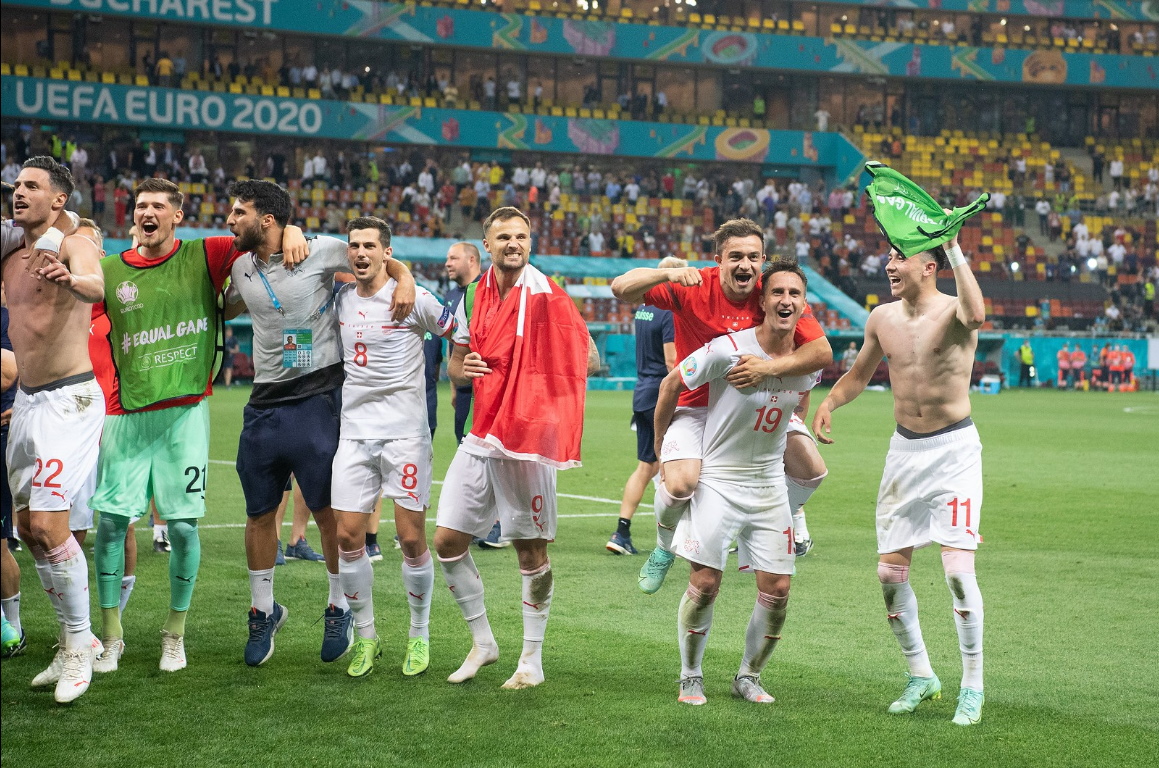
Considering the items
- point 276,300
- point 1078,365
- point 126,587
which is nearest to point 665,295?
point 276,300

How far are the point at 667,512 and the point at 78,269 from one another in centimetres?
306

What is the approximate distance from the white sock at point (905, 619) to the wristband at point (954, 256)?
1.41 meters

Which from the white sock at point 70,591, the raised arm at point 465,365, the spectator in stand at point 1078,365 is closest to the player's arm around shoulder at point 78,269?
the white sock at point 70,591

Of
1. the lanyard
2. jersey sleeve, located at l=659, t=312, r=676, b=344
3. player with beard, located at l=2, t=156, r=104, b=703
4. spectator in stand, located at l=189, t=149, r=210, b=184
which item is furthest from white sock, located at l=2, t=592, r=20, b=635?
spectator in stand, located at l=189, t=149, r=210, b=184

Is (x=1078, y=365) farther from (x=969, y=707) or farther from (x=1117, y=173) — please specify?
(x=969, y=707)

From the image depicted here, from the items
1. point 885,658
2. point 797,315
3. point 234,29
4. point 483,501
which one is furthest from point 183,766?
point 234,29

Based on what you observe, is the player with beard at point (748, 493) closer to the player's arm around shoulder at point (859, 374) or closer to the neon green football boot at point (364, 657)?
the player's arm around shoulder at point (859, 374)

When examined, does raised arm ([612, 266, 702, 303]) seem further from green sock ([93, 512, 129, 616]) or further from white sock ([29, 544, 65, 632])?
white sock ([29, 544, 65, 632])

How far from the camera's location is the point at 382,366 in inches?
249

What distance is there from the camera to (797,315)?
222 inches

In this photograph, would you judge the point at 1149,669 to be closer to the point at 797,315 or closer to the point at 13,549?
the point at 797,315

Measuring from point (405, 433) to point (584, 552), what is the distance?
372 cm

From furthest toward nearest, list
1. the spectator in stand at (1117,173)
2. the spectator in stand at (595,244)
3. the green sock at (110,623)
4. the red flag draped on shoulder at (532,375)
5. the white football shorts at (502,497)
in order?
the spectator in stand at (1117,173) → the spectator in stand at (595,244) → the green sock at (110,623) → the white football shorts at (502,497) → the red flag draped on shoulder at (532,375)

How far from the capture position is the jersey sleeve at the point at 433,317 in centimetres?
634
